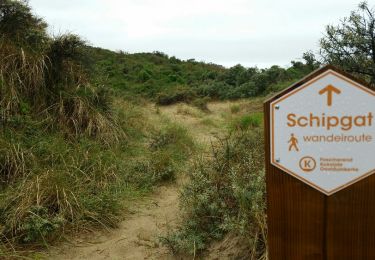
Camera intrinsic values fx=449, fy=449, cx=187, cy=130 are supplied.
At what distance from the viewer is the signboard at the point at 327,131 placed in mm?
1860

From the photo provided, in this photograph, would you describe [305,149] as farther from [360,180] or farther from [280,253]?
[280,253]

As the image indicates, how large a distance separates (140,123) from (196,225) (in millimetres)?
4766

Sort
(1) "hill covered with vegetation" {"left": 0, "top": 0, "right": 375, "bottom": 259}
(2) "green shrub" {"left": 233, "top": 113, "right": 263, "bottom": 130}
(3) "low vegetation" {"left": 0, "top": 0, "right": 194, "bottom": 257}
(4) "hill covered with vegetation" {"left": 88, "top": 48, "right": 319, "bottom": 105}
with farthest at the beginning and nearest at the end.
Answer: (4) "hill covered with vegetation" {"left": 88, "top": 48, "right": 319, "bottom": 105} → (2) "green shrub" {"left": 233, "top": 113, "right": 263, "bottom": 130} → (3) "low vegetation" {"left": 0, "top": 0, "right": 194, "bottom": 257} → (1) "hill covered with vegetation" {"left": 0, "top": 0, "right": 375, "bottom": 259}

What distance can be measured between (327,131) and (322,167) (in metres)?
0.15

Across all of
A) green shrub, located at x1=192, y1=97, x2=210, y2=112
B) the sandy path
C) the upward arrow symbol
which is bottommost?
the sandy path

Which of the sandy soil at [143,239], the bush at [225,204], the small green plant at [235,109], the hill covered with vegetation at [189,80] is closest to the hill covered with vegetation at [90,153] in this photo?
the bush at [225,204]

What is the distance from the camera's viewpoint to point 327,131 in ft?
6.17

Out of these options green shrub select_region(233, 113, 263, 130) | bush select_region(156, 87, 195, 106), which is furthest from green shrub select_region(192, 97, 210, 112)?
green shrub select_region(233, 113, 263, 130)

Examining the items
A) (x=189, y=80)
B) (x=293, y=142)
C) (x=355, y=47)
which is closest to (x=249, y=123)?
(x=355, y=47)

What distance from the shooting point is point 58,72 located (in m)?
6.52

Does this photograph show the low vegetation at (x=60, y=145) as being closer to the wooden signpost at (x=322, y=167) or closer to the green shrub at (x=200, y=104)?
the wooden signpost at (x=322, y=167)

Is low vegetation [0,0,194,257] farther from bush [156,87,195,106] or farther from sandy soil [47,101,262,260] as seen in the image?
bush [156,87,195,106]

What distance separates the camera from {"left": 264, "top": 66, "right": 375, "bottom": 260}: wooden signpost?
6.12 ft


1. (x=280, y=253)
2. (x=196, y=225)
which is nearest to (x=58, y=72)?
(x=196, y=225)
